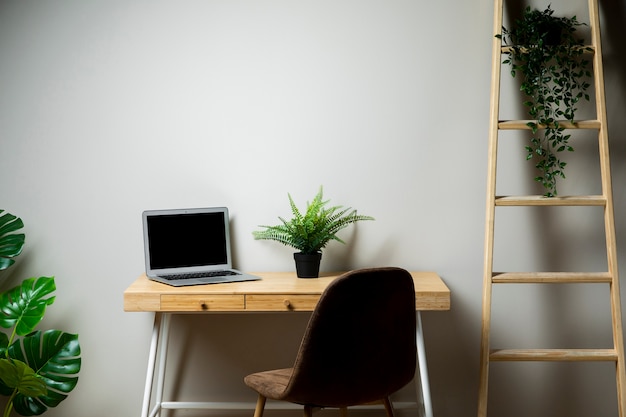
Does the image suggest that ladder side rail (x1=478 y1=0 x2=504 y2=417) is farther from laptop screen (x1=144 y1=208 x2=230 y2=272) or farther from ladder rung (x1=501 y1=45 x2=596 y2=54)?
laptop screen (x1=144 y1=208 x2=230 y2=272)

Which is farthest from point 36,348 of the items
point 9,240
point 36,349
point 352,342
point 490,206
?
point 490,206

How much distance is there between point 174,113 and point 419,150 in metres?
1.08

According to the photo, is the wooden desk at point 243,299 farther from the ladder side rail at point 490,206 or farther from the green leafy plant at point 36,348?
the green leafy plant at point 36,348

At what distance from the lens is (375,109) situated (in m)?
3.08

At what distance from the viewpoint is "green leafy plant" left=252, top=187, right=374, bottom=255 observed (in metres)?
2.91

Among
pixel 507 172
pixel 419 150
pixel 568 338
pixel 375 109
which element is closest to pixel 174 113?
pixel 375 109

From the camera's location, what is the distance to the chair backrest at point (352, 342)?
210 cm

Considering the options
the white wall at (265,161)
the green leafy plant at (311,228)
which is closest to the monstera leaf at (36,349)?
the white wall at (265,161)

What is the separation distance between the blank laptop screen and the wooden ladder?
3.67 feet

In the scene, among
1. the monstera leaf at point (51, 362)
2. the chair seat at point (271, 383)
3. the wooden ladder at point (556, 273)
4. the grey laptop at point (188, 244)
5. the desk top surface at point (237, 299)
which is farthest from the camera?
the grey laptop at point (188, 244)

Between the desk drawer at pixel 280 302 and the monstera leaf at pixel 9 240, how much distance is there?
42.4 inches

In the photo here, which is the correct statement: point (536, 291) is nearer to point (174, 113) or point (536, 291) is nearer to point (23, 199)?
point (174, 113)

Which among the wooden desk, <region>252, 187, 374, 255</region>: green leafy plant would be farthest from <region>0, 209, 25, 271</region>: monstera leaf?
<region>252, 187, 374, 255</region>: green leafy plant

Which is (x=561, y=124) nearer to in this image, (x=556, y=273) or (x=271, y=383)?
(x=556, y=273)
